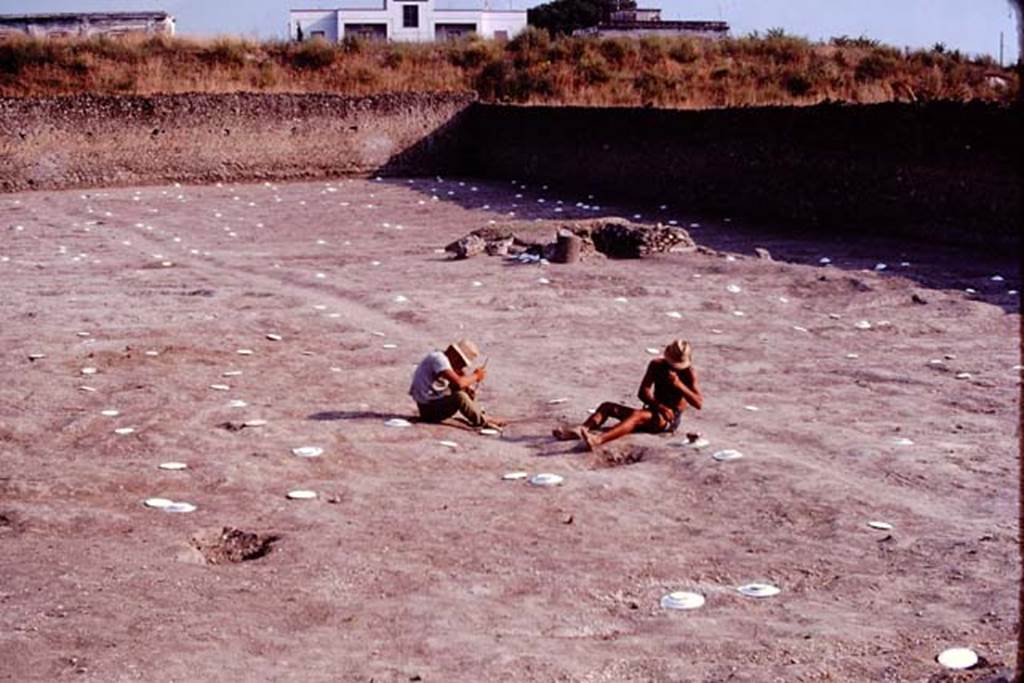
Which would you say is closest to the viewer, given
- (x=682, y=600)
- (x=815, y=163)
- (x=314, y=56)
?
(x=682, y=600)

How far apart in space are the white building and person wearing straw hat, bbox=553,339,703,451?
216 ft

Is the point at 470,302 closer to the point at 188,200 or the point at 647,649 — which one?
the point at 647,649

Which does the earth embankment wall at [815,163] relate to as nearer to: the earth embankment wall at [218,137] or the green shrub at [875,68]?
the earth embankment wall at [218,137]

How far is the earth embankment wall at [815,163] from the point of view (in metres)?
17.2

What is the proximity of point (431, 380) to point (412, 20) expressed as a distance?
6805cm

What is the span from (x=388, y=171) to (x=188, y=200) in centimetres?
647

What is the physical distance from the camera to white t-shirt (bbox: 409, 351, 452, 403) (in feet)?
28.8

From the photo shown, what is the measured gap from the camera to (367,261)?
674 inches

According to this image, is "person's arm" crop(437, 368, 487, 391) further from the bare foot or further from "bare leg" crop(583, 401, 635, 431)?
"bare leg" crop(583, 401, 635, 431)

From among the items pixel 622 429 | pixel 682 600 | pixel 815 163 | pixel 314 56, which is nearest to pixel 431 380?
pixel 622 429

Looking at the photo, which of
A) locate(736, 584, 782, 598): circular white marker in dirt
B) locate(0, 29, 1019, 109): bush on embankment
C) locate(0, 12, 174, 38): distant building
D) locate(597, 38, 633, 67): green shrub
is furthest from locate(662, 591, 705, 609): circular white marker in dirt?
locate(0, 12, 174, 38): distant building

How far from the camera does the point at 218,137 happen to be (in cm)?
3041

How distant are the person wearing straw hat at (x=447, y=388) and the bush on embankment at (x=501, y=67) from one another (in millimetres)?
21945

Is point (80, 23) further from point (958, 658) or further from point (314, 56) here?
point (958, 658)
